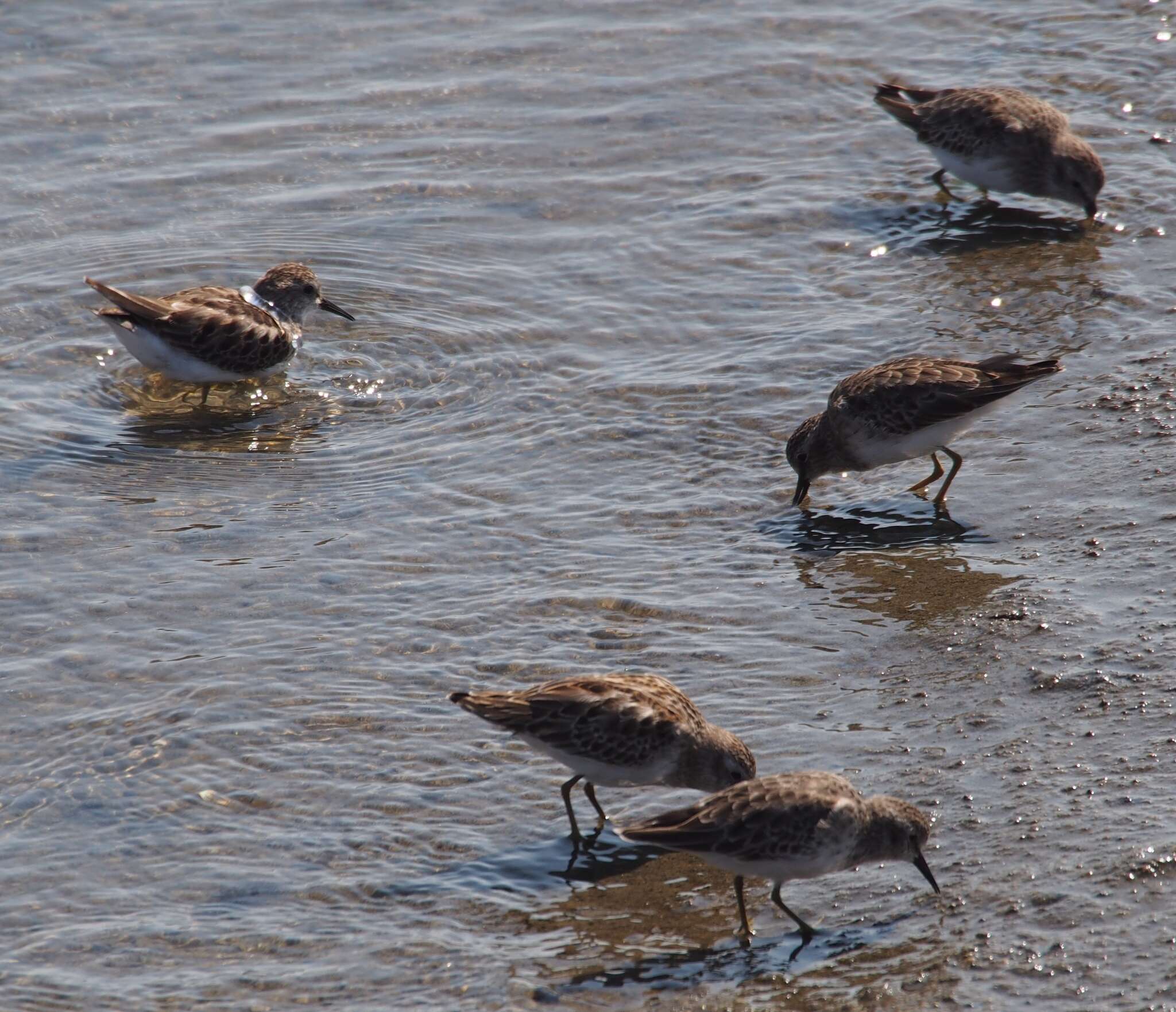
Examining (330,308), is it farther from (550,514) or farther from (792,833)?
(792,833)

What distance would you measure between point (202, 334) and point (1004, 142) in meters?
7.08

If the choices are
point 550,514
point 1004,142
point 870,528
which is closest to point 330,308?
point 550,514

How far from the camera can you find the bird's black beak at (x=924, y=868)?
21.7ft

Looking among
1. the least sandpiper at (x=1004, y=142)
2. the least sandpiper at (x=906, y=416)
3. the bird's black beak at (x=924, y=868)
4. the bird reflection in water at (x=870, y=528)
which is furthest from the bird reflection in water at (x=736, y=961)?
the least sandpiper at (x=1004, y=142)

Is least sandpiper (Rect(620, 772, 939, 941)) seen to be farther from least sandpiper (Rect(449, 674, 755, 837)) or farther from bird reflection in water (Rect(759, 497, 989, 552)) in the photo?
bird reflection in water (Rect(759, 497, 989, 552))

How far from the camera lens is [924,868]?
6.66m

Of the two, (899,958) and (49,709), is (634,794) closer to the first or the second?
(899,958)

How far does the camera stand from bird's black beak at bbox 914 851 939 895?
663 centimetres

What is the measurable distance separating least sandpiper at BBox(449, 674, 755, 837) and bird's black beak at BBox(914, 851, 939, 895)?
3.08 feet

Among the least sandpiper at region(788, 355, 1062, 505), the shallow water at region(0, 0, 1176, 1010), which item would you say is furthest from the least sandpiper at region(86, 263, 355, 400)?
the least sandpiper at region(788, 355, 1062, 505)

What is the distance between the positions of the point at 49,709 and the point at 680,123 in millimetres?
9752

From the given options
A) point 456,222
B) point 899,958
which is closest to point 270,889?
point 899,958

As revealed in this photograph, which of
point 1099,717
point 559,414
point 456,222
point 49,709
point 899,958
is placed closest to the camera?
point 899,958

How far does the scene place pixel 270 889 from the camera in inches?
275
